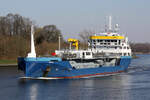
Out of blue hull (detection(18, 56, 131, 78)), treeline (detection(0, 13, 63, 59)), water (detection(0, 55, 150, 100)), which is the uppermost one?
treeline (detection(0, 13, 63, 59))

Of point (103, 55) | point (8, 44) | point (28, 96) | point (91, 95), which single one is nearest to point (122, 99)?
point (91, 95)

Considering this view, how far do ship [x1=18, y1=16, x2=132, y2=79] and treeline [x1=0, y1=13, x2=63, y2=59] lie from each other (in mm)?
30592

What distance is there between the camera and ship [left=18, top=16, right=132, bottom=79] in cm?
4106

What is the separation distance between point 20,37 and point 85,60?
4275cm

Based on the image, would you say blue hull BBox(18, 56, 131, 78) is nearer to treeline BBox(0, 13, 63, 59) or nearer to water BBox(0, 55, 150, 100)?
water BBox(0, 55, 150, 100)

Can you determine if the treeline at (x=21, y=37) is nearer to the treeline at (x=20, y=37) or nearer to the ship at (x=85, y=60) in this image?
the treeline at (x=20, y=37)

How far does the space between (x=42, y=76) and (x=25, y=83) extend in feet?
9.41

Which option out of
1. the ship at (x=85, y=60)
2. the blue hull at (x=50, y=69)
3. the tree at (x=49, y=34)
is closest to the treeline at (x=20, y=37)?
the tree at (x=49, y=34)

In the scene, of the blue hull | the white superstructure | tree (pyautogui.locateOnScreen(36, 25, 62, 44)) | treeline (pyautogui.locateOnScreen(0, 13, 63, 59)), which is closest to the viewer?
the blue hull

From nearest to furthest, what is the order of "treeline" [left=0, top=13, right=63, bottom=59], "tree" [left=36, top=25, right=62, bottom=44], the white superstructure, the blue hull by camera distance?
the blue hull
the white superstructure
"treeline" [left=0, top=13, right=63, bottom=59]
"tree" [left=36, top=25, right=62, bottom=44]

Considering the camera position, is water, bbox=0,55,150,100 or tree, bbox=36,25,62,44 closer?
water, bbox=0,55,150,100

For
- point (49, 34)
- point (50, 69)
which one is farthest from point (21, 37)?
point (50, 69)

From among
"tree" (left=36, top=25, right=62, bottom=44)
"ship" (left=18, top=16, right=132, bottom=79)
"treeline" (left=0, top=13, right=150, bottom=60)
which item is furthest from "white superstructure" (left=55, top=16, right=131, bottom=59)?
"tree" (left=36, top=25, right=62, bottom=44)

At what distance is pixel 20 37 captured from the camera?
8625cm
